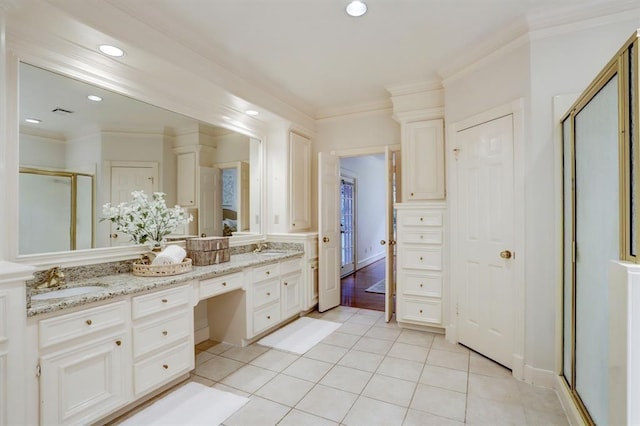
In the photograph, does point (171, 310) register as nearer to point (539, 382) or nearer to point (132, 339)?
point (132, 339)

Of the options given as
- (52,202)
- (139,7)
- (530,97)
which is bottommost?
(52,202)

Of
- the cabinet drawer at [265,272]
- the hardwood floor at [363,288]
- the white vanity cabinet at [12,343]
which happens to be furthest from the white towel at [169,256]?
the hardwood floor at [363,288]

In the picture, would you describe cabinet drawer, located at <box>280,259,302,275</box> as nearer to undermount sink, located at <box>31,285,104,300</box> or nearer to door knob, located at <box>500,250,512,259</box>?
undermount sink, located at <box>31,285,104,300</box>

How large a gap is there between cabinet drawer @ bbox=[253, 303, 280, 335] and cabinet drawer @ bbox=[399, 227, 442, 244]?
5.18 feet

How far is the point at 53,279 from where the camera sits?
195 cm

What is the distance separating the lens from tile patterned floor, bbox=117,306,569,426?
78.0 inches

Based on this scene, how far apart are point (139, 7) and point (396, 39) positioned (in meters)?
1.88

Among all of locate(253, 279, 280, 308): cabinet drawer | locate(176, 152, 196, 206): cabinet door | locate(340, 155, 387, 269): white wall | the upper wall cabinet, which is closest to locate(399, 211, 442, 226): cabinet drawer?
the upper wall cabinet

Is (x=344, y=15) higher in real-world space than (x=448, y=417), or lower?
higher

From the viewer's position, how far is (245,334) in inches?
118

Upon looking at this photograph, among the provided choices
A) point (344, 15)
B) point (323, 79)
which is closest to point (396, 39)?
point (344, 15)

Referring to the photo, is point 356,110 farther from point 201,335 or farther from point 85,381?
point 85,381

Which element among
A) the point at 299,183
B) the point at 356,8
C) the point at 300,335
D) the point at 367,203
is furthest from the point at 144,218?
the point at 367,203

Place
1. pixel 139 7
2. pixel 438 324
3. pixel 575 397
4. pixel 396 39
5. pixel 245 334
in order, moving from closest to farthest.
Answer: pixel 575 397 → pixel 139 7 → pixel 396 39 → pixel 245 334 → pixel 438 324
